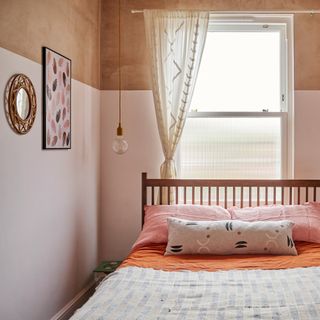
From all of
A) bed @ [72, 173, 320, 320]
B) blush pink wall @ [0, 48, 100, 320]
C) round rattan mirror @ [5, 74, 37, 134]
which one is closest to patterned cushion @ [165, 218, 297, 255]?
bed @ [72, 173, 320, 320]

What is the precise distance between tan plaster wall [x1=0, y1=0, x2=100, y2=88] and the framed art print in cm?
8

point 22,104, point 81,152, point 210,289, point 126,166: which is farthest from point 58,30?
point 210,289

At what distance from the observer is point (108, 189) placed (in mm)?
3838

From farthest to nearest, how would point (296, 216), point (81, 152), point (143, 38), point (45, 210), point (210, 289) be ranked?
point (143, 38) < point (81, 152) < point (296, 216) < point (45, 210) < point (210, 289)

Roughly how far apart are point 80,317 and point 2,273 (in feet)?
1.98

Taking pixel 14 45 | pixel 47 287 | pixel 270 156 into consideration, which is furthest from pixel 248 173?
pixel 14 45

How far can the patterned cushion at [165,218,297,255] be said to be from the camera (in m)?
2.83

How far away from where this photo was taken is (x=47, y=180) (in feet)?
8.88

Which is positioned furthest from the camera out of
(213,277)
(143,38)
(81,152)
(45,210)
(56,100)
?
(143,38)

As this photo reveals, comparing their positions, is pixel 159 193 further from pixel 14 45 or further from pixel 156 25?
pixel 14 45

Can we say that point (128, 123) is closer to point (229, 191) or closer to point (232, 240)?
point (229, 191)

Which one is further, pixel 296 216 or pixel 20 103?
pixel 296 216

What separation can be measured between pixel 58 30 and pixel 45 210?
1121 mm

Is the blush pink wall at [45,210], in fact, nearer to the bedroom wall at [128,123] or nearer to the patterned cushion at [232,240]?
the bedroom wall at [128,123]
